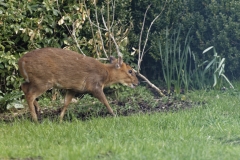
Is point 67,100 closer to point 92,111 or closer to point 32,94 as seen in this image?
point 92,111

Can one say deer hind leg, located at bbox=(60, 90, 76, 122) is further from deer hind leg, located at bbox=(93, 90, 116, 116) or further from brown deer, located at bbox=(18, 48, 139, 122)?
deer hind leg, located at bbox=(93, 90, 116, 116)

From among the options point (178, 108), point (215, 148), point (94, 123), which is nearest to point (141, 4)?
point (178, 108)

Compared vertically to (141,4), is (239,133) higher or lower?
lower

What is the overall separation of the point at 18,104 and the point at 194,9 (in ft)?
15.7

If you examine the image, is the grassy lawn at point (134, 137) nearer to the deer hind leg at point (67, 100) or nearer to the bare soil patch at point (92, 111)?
the bare soil patch at point (92, 111)

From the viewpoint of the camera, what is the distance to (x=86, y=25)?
10.4 metres

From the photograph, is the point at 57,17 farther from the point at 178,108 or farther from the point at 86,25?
the point at 178,108

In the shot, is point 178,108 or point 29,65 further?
point 178,108

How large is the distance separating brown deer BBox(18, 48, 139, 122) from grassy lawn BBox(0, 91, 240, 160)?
27.3 inches

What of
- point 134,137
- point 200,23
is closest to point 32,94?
point 134,137

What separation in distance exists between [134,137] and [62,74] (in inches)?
98.7

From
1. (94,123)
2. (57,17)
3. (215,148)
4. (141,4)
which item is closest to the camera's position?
(215,148)

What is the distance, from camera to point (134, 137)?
647cm

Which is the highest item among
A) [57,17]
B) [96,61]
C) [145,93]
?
[57,17]
